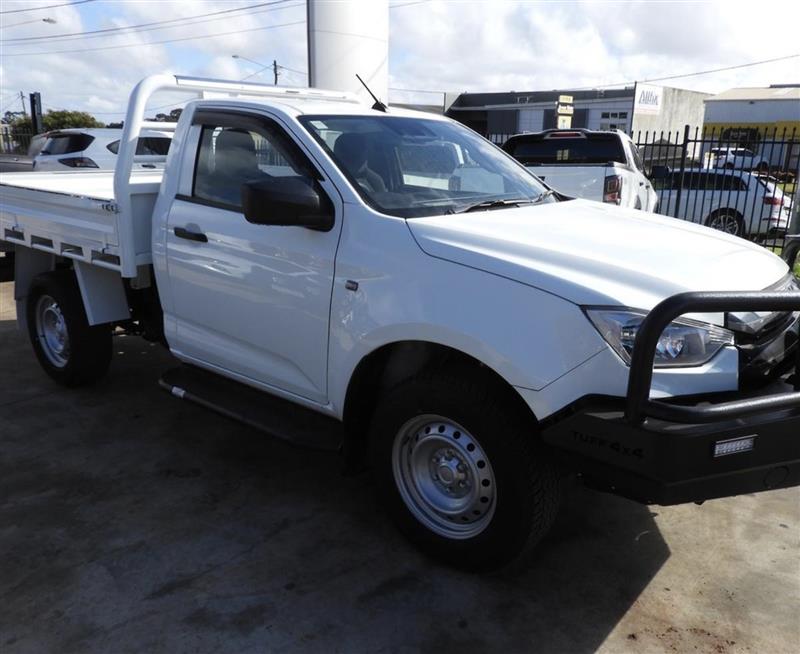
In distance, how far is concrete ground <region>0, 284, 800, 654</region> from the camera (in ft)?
9.23

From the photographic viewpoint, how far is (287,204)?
3.14 metres

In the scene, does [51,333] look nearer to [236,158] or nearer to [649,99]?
[236,158]

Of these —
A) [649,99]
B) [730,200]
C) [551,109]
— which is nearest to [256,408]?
[730,200]

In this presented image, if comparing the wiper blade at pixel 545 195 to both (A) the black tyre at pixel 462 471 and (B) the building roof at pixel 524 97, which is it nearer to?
(A) the black tyre at pixel 462 471

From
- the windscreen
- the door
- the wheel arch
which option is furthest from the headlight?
the door

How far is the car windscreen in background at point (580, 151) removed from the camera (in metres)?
9.66

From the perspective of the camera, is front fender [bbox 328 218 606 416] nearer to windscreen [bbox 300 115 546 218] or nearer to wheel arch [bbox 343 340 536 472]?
wheel arch [bbox 343 340 536 472]

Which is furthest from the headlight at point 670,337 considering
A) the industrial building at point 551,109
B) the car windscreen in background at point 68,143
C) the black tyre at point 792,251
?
the industrial building at point 551,109

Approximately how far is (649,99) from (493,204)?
1726 inches

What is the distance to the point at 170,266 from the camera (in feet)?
13.8

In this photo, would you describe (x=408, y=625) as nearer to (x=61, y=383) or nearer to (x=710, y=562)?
(x=710, y=562)

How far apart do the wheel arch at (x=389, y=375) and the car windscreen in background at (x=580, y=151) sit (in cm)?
720

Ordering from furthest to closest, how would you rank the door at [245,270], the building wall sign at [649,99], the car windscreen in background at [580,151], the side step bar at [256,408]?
1. the building wall sign at [649,99]
2. the car windscreen in background at [580,151]
3. the side step bar at [256,408]
4. the door at [245,270]

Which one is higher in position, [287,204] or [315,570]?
[287,204]
